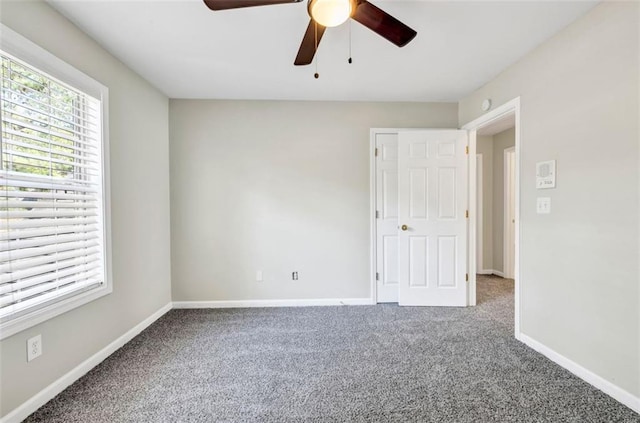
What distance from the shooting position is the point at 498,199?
4.52 m

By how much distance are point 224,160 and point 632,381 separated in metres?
3.69

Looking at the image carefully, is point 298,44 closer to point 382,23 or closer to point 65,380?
point 382,23

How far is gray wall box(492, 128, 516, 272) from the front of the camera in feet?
14.5

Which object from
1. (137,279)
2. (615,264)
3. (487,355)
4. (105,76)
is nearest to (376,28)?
(615,264)

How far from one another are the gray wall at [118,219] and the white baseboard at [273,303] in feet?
0.94

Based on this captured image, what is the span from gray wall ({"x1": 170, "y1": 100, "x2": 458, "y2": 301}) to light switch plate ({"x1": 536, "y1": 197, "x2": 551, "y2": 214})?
161 cm

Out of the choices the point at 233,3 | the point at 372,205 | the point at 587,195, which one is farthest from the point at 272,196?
the point at 587,195

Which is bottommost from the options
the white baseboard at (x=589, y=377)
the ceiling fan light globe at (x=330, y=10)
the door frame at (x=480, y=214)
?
the white baseboard at (x=589, y=377)

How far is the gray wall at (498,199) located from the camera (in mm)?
4422

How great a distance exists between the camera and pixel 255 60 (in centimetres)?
230

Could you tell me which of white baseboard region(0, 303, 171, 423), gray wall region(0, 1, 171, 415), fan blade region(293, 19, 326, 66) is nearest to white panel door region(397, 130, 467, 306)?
fan blade region(293, 19, 326, 66)

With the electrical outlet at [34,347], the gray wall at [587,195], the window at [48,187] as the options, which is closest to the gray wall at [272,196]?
the window at [48,187]

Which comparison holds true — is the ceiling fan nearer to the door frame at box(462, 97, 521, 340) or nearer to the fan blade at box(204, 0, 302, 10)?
the fan blade at box(204, 0, 302, 10)

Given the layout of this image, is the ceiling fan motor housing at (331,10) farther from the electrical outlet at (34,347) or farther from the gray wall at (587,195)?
the electrical outlet at (34,347)
